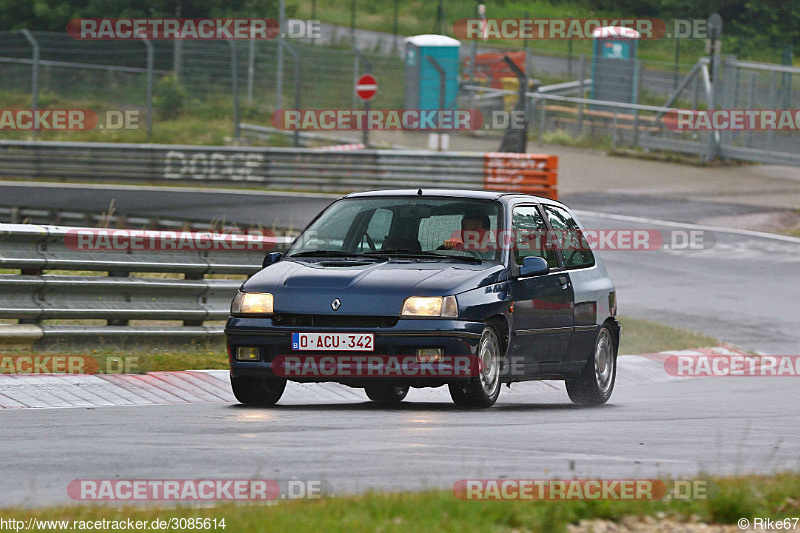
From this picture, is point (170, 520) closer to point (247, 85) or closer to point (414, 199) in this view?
point (414, 199)

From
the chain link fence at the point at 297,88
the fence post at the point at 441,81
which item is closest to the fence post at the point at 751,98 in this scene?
the chain link fence at the point at 297,88

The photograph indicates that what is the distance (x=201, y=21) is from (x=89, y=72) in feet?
37.7

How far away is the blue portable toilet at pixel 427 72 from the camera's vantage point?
4106cm

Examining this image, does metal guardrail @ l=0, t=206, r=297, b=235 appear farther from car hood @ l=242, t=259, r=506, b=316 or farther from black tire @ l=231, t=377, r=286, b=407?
car hood @ l=242, t=259, r=506, b=316

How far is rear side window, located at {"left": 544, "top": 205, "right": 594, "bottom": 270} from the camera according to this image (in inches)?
443

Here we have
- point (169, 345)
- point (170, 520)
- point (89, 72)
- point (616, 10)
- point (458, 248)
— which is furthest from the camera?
point (616, 10)

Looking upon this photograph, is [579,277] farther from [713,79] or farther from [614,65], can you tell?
[614,65]

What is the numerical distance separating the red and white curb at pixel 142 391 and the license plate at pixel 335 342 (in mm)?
1177

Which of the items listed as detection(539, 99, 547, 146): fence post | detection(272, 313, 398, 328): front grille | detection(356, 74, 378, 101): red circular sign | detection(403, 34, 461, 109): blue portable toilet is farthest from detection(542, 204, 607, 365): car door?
detection(403, 34, 461, 109): blue portable toilet

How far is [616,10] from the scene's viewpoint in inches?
2554

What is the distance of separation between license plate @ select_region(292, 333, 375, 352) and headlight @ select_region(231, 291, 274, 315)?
12.7 inches

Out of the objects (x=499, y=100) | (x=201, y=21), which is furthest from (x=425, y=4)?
(x=499, y=100)

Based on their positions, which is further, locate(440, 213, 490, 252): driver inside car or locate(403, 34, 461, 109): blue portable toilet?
locate(403, 34, 461, 109): blue portable toilet

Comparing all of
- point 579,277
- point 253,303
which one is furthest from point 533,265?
point 253,303
